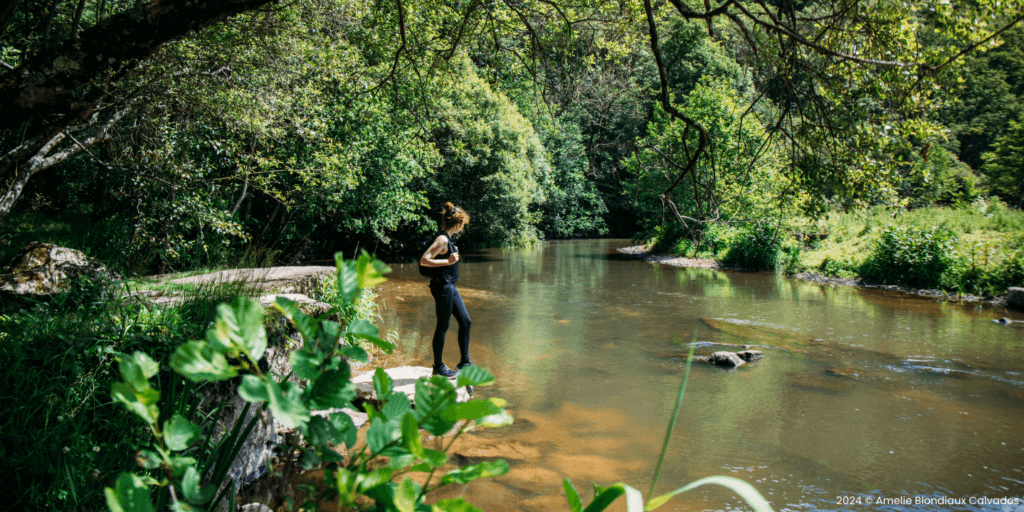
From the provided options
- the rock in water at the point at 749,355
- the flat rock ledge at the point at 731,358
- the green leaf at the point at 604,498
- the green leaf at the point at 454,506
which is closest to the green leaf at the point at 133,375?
the green leaf at the point at 454,506

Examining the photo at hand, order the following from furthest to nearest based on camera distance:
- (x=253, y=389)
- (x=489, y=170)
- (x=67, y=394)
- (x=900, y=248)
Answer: (x=489, y=170) < (x=900, y=248) < (x=67, y=394) < (x=253, y=389)

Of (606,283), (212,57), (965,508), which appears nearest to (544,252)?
(606,283)

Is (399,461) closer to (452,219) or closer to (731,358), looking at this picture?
(452,219)

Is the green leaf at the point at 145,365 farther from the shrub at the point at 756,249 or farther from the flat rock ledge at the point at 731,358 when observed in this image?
the shrub at the point at 756,249

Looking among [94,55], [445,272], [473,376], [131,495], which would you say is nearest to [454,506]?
[473,376]

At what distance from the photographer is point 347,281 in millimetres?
809

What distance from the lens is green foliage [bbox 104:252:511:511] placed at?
73 cm

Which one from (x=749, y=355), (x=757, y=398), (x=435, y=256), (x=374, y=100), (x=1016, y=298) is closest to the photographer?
(x=435, y=256)

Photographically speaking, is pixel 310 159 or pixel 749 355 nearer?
pixel 749 355

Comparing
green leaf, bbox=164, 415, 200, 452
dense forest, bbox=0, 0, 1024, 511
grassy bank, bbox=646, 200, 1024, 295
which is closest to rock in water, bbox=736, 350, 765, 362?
dense forest, bbox=0, 0, 1024, 511

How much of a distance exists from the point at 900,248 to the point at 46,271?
58.7 ft

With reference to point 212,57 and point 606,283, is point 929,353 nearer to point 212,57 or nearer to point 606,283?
point 606,283

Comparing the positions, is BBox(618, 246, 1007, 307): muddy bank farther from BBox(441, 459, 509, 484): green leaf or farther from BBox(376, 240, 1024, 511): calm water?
BBox(441, 459, 509, 484): green leaf

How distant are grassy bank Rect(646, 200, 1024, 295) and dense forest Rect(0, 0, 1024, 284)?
5.05 feet
